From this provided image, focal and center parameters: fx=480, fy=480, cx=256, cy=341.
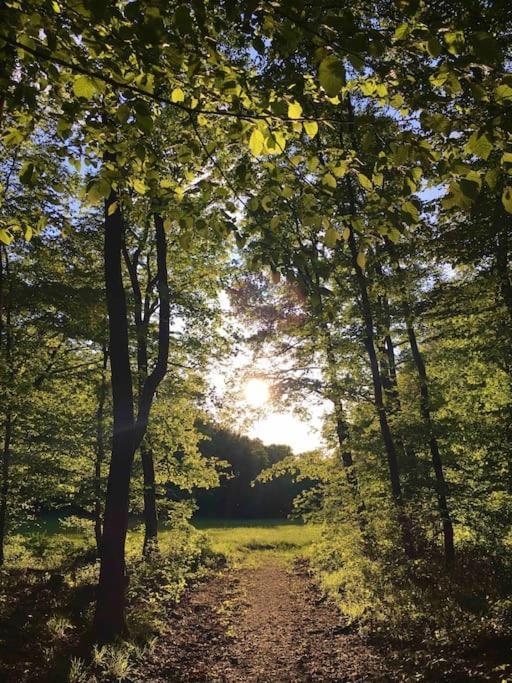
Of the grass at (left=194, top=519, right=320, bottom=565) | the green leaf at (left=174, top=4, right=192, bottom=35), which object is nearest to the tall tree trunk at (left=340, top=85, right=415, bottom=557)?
the green leaf at (left=174, top=4, right=192, bottom=35)

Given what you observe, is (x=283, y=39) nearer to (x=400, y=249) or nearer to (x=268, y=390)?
(x=400, y=249)

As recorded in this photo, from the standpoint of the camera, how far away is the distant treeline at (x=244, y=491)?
49312 millimetres

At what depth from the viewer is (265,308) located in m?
18.0

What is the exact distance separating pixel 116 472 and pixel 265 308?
33.4 ft

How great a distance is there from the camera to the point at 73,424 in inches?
551

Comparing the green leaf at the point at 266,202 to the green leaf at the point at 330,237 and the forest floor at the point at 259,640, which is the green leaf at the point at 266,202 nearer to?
the green leaf at the point at 330,237

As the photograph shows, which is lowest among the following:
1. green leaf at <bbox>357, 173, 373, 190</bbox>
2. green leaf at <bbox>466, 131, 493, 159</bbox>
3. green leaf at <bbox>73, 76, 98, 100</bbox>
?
green leaf at <bbox>466, 131, 493, 159</bbox>

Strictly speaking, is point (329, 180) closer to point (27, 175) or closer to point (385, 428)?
point (27, 175)

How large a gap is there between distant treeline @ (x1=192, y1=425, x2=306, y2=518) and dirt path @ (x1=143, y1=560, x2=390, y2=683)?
36.0 metres

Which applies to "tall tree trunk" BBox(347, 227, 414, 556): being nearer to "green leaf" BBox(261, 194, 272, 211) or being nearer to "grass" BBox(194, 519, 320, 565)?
"green leaf" BBox(261, 194, 272, 211)

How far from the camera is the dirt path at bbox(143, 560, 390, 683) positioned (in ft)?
23.5

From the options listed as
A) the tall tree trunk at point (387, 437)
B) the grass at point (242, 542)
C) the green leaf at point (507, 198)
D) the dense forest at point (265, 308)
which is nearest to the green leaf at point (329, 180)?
the dense forest at point (265, 308)

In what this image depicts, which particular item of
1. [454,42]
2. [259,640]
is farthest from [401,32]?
[259,640]

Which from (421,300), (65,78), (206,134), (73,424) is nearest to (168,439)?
(73,424)
